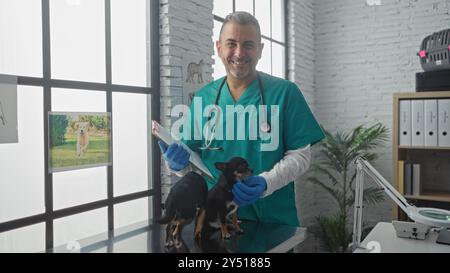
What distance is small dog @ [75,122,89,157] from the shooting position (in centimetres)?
181

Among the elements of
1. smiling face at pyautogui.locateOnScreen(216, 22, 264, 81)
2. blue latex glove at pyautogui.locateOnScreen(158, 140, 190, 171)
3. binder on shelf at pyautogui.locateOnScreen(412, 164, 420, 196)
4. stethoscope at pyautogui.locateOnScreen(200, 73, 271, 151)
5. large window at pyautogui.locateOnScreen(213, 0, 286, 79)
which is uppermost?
large window at pyautogui.locateOnScreen(213, 0, 286, 79)

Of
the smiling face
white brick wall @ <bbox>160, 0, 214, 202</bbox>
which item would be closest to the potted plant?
white brick wall @ <bbox>160, 0, 214, 202</bbox>

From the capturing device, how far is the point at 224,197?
1.27 m

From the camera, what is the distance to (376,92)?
3.78 metres

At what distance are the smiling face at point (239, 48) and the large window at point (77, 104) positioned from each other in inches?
26.4

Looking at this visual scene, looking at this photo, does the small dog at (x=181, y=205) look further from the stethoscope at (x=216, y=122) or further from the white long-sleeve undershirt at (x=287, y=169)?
the stethoscope at (x=216, y=122)

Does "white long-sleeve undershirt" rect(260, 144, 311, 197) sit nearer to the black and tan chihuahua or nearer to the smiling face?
the black and tan chihuahua

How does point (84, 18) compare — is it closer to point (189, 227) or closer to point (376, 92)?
point (189, 227)

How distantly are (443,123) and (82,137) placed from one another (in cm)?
249

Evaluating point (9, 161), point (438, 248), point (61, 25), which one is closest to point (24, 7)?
point (61, 25)

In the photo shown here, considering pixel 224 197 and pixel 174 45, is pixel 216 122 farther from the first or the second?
pixel 174 45

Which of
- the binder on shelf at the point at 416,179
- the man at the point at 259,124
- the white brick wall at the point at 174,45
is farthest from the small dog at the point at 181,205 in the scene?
the binder on shelf at the point at 416,179

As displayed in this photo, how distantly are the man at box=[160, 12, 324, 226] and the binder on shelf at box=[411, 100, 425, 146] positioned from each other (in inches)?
69.4

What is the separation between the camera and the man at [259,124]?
5.16 ft
